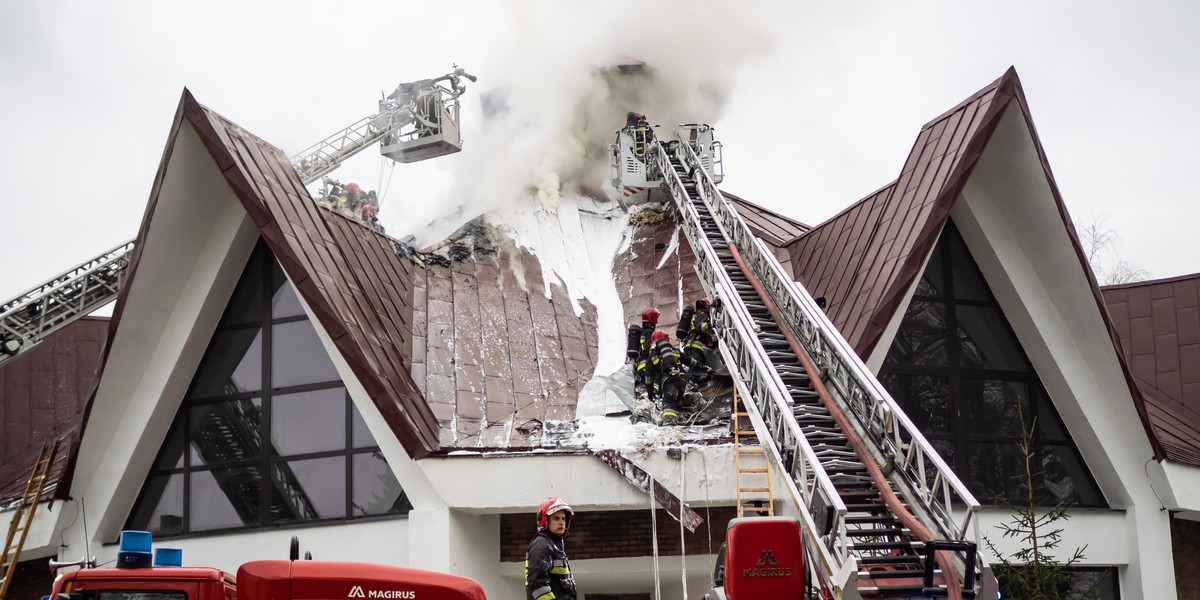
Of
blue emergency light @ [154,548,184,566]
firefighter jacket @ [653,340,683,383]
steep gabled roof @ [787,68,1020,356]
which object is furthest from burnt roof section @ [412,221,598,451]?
blue emergency light @ [154,548,184,566]

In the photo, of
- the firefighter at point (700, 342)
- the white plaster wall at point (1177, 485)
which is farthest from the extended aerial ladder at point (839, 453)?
the white plaster wall at point (1177, 485)

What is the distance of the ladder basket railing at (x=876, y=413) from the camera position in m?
9.50

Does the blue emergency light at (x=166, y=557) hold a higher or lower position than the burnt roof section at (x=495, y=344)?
lower

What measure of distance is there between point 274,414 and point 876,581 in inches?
318

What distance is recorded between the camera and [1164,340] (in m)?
18.0

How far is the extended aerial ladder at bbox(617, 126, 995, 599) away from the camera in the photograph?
916 centimetres

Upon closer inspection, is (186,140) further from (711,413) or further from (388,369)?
(711,413)

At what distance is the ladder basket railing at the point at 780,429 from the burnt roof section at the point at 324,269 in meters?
3.34

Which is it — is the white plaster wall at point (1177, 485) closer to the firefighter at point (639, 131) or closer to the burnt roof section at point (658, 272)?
the burnt roof section at point (658, 272)

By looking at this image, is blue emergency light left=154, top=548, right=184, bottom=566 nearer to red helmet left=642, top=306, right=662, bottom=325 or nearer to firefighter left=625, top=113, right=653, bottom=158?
red helmet left=642, top=306, right=662, bottom=325

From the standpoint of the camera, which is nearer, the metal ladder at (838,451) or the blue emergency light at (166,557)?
the blue emergency light at (166,557)

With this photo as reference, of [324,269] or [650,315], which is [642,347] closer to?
[650,315]

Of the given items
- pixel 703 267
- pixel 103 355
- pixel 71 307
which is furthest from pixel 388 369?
pixel 71 307

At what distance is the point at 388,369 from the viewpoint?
14500 mm
